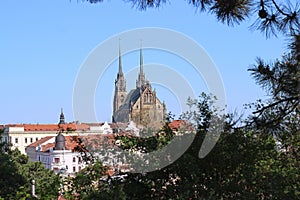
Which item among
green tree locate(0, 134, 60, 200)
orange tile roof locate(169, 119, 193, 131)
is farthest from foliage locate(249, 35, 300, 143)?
green tree locate(0, 134, 60, 200)

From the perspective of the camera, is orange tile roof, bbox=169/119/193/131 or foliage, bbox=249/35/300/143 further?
orange tile roof, bbox=169/119/193/131

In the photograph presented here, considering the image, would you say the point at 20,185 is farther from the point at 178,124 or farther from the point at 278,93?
the point at 278,93

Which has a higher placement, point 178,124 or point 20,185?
point 178,124

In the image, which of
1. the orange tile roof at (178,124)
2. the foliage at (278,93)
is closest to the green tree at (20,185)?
the orange tile roof at (178,124)

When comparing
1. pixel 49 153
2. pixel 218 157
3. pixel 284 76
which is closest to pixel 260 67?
pixel 284 76

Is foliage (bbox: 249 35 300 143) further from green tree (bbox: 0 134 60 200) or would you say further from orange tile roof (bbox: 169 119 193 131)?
green tree (bbox: 0 134 60 200)

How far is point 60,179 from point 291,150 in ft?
6.83

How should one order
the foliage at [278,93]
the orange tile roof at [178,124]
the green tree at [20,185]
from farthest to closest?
the orange tile roof at [178,124], the green tree at [20,185], the foliage at [278,93]

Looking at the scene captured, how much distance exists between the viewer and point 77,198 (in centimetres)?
378

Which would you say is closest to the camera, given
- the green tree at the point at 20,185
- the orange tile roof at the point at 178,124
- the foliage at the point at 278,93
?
the foliage at the point at 278,93

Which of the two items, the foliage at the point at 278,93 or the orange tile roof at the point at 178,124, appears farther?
the orange tile roof at the point at 178,124

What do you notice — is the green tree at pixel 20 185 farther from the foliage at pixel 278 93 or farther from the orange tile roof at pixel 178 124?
the foliage at pixel 278 93

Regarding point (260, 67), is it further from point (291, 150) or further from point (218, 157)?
point (291, 150)

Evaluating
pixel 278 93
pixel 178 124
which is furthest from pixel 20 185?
pixel 278 93
